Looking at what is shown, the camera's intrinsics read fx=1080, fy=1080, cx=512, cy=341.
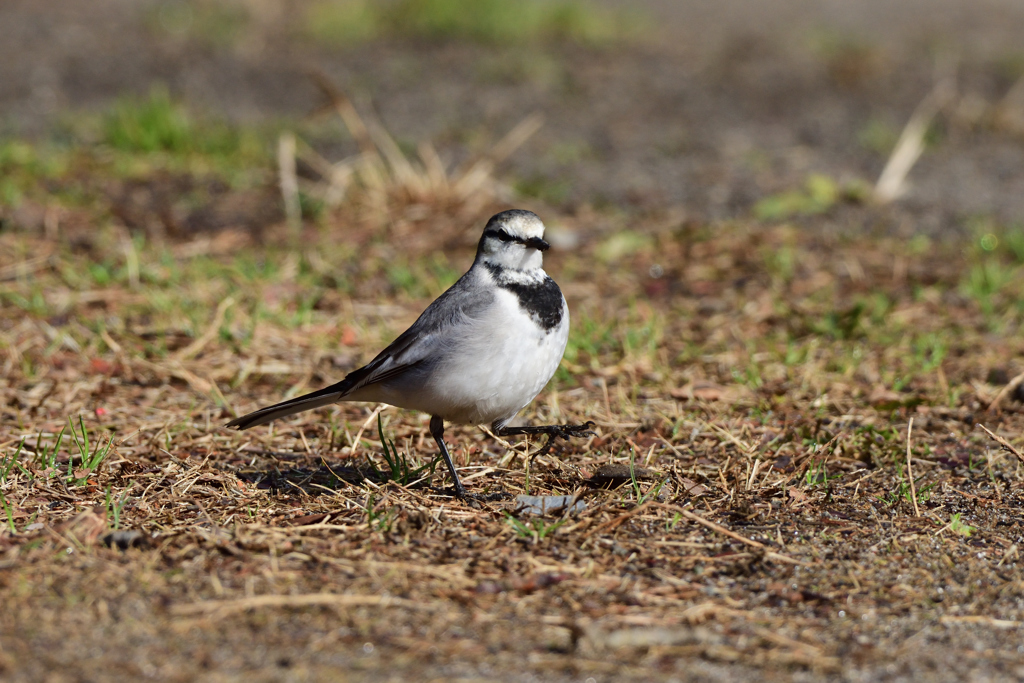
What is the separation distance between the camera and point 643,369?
16.1 feet

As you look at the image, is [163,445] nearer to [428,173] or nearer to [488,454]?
[488,454]

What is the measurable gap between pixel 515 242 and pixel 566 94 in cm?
653

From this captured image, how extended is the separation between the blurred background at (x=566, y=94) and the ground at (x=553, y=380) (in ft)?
0.17

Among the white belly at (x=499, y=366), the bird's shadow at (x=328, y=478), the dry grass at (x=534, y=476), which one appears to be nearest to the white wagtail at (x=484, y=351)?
the white belly at (x=499, y=366)

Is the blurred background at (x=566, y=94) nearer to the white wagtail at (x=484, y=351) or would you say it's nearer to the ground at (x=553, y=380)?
the ground at (x=553, y=380)

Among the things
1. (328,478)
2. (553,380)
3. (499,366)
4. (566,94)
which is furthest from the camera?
(566,94)

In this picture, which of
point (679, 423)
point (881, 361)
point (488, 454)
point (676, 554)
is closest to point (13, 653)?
point (676, 554)

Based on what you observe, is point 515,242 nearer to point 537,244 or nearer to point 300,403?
point 537,244

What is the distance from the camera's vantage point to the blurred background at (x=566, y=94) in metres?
7.79

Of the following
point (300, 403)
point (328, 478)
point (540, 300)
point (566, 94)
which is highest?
point (566, 94)

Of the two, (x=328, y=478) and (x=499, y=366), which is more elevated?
(x=499, y=366)

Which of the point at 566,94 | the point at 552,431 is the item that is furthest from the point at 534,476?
the point at 566,94

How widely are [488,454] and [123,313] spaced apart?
2.39 metres

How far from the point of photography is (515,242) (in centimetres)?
380
